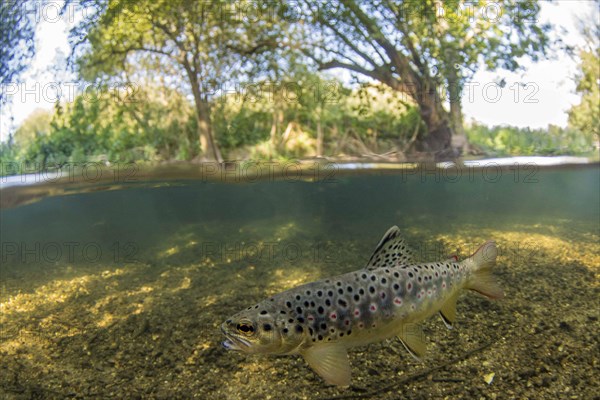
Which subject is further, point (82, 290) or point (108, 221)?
point (108, 221)

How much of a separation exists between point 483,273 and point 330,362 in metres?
1.01

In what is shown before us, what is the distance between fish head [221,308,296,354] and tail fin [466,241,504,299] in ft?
3.60

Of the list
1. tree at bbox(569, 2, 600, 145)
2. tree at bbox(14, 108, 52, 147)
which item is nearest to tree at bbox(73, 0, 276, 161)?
tree at bbox(14, 108, 52, 147)

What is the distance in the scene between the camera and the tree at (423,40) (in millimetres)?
4465

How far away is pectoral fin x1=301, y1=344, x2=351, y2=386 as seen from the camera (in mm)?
1919

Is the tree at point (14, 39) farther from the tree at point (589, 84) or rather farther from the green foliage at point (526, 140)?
the tree at point (589, 84)

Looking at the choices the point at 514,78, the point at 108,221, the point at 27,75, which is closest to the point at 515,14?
the point at 514,78

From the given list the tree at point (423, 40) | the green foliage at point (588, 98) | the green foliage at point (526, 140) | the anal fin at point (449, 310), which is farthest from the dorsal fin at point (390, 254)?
the green foliage at point (588, 98)

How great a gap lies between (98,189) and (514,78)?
22.6ft

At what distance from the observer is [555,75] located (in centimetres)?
502

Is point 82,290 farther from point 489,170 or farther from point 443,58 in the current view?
point 489,170

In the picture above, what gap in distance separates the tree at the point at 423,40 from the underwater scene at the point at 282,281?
5.37ft

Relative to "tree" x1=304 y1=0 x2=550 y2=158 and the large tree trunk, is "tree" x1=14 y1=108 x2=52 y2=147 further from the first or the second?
the large tree trunk

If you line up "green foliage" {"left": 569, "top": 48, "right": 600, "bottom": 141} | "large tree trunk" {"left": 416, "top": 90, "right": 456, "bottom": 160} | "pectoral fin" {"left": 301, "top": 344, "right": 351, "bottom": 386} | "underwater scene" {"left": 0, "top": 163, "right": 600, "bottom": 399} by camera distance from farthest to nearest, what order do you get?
"green foliage" {"left": 569, "top": 48, "right": 600, "bottom": 141}, "large tree trunk" {"left": 416, "top": 90, "right": 456, "bottom": 160}, "underwater scene" {"left": 0, "top": 163, "right": 600, "bottom": 399}, "pectoral fin" {"left": 301, "top": 344, "right": 351, "bottom": 386}
